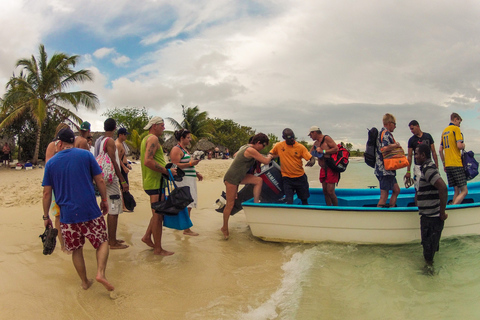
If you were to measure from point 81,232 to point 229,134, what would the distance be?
113ft

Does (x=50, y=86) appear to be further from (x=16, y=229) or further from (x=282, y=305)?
(x=282, y=305)

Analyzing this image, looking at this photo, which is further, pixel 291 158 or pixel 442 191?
Answer: pixel 291 158

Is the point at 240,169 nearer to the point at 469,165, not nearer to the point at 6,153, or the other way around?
the point at 469,165

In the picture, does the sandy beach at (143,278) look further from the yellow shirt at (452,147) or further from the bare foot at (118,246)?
the yellow shirt at (452,147)

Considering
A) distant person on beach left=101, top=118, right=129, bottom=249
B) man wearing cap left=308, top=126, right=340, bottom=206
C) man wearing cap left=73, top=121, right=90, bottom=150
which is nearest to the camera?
man wearing cap left=73, top=121, right=90, bottom=150

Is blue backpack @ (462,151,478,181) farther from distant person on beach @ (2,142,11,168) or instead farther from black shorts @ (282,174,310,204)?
distant person on beach @ (2,142,11,168)

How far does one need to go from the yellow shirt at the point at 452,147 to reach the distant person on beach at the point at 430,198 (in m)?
2.27

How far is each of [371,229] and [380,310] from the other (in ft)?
5.45

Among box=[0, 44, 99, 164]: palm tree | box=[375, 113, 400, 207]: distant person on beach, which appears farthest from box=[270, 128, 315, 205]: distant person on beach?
box=[0, 44, 99, 164]: palm tree

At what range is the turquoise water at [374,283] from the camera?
11.2ft

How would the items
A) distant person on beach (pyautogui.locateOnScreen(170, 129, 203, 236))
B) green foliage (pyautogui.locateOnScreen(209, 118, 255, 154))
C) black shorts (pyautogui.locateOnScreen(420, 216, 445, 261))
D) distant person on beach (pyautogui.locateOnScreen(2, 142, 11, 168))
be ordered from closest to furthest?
black shorts (pyautogui.locateOnScreen(420, 216, 445, 261)) → distant person on beach (pyautogui.locateOnScreen(170, 129, 203, 236)) → distant person on beach (pyautogui.locateOnScreen(2, 142, 11, 168)) → green foliage (pyautogui.locateOnScreen(209, 118, 255, 154))

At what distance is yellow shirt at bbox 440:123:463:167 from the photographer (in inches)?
226

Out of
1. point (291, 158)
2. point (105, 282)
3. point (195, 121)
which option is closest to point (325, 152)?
point (291, 158)

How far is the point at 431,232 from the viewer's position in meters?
4.04
